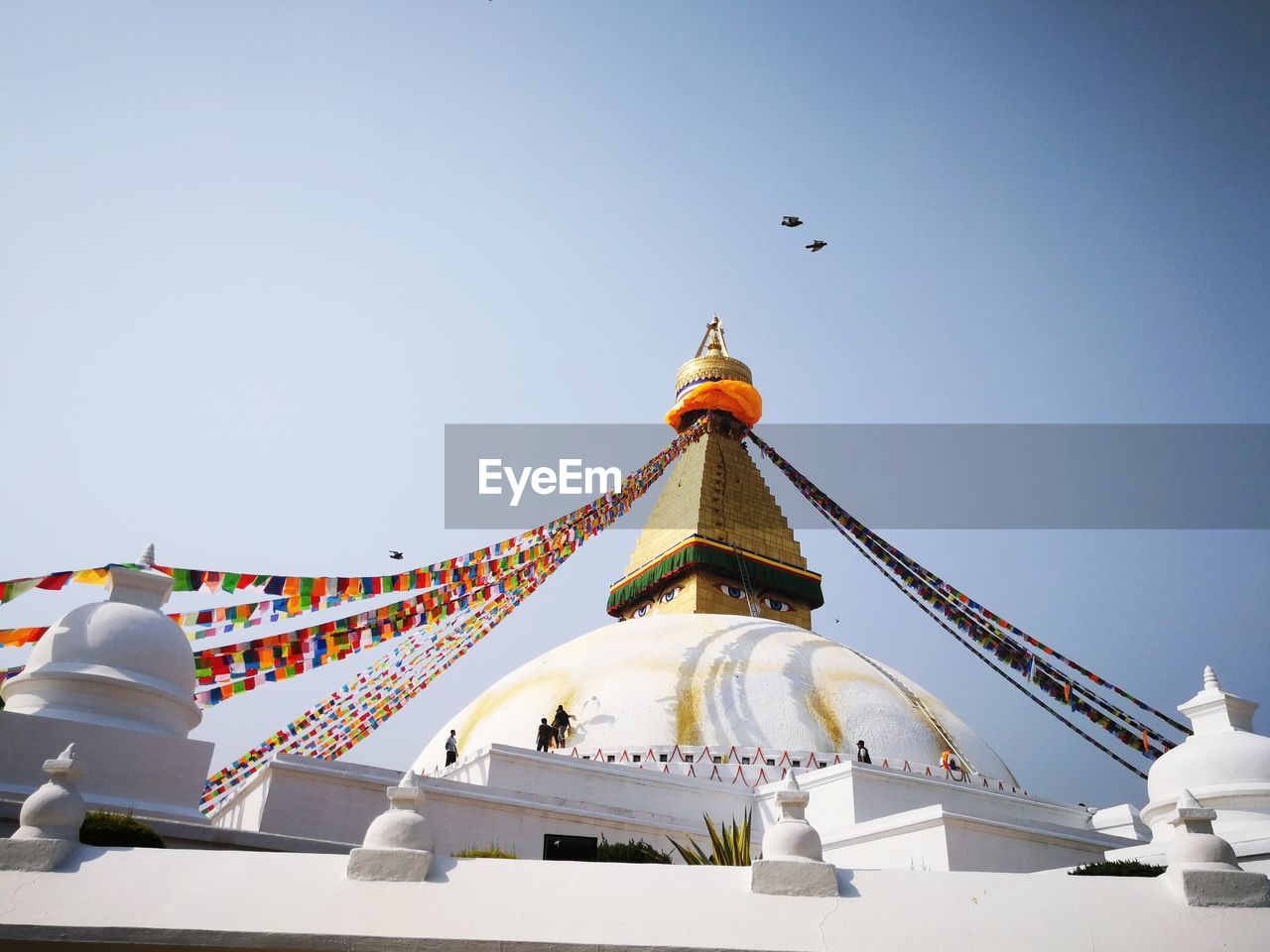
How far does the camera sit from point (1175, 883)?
5.23 meters

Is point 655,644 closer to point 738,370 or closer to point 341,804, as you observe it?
point 341,804

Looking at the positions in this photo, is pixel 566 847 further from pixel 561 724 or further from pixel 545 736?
pixel 561 724

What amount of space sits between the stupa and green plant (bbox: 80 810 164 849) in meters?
7.63

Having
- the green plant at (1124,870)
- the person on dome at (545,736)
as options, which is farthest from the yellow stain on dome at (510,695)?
the green plant at (1124,870)

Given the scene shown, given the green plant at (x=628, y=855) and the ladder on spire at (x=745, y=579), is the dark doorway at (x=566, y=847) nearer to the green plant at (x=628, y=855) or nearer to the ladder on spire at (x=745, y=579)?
the green plant at (x=628, y=855)

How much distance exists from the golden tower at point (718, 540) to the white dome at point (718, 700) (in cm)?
307

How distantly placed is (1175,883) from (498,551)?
1106 centimetres

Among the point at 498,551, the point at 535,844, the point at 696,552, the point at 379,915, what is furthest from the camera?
the point at 696,552

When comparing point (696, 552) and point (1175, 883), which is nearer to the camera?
point (1175, 883)

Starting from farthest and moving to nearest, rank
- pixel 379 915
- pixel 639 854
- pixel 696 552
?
pixel 696 552 → pixel 639 854 → pixel 379 915

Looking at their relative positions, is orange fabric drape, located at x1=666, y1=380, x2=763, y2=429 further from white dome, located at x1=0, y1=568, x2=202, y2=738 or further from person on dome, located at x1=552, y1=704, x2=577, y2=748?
white dome, located at x1=0, y1=568, x2=202, y2=738

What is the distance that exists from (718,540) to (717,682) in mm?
5893

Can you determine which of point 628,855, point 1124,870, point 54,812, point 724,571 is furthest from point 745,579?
point 54,812

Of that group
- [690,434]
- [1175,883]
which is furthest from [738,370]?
[1175,883]
